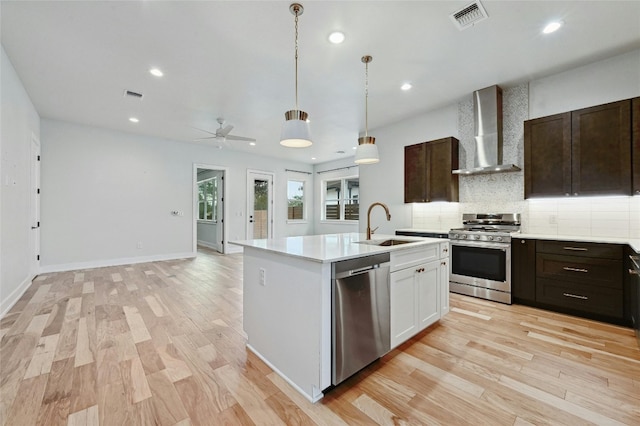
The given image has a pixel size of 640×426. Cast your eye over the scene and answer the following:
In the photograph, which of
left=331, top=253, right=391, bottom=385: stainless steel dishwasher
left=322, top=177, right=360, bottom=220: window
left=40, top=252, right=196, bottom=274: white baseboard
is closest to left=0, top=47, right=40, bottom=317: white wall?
left=40, top=252, right=196, bottom=274: white baseboard

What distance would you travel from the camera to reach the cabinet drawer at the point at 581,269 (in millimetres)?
2688

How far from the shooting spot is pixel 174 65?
3.12 metres

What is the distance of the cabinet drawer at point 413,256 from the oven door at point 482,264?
4.23 feet

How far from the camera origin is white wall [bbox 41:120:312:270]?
4977mm

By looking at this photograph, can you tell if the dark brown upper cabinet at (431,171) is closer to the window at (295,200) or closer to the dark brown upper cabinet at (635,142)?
the dark brown upper cabinet at (635,142)

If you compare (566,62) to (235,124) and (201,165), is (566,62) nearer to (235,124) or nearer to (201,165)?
(235,124)

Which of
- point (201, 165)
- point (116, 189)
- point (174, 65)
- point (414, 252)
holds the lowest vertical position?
point (414, 252)

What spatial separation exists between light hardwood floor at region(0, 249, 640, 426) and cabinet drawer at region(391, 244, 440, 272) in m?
0.72

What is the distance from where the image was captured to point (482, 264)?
354cm

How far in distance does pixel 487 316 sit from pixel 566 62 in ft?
9.90

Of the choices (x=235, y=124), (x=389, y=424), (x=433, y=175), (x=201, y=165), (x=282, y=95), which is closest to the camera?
(x=389, y=424)

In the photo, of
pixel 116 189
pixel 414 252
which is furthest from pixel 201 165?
pixel 414 252

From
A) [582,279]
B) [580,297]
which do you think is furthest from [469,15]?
[580,297]

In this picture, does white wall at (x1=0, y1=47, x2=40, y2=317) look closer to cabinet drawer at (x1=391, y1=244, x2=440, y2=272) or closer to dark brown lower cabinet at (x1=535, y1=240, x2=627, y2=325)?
cabinet drawer at (x1=391, y1=244, x2=440, y2=272)
